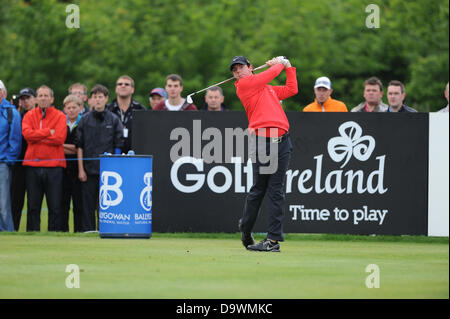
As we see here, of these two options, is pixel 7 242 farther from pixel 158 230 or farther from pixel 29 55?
pixel 29 55

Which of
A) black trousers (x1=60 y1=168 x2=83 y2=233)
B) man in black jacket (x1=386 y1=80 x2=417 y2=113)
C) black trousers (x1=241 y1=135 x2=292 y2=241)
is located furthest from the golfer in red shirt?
black trousers (x1=60 y1=168 x2=83 y2=233)

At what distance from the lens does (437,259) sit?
33.6 feet

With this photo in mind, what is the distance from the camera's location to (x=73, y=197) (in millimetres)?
14508

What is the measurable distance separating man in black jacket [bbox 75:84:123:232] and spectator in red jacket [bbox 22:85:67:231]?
300mm

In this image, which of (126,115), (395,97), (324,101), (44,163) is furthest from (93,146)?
(395,97)

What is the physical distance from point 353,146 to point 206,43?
2669 centimetres

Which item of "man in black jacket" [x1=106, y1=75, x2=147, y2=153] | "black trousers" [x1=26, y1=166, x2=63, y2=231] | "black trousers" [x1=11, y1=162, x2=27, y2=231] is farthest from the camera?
"black trousers" [x1=11, y1=162, x2=27, y2=231]

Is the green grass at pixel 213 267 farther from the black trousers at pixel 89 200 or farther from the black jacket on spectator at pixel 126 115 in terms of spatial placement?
the black jacket on spectator at pixel 126 115


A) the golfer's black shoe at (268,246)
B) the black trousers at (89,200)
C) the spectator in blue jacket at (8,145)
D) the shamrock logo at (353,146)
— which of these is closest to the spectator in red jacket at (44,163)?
the spectator in blue jacket at (8,145)

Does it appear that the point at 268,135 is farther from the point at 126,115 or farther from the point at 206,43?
the point at 206,43

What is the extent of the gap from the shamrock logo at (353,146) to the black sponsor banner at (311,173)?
0.05ft

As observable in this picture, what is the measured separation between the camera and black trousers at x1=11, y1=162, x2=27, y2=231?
1477cm

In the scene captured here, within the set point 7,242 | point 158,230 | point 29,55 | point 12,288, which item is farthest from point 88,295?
point 29,55

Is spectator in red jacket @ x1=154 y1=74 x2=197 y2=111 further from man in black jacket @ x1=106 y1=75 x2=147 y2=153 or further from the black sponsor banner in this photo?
the black sponsor banner
